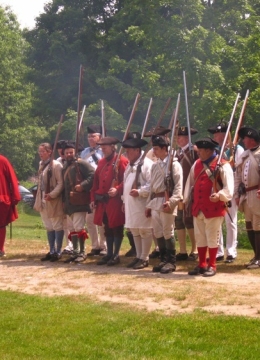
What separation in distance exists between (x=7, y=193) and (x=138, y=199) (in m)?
3.12

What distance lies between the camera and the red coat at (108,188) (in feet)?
38.0

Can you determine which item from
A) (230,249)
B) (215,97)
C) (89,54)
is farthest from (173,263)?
(89,54)

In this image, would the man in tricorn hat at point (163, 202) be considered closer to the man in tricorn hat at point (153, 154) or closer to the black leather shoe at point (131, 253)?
the man in tricorn hat at point (153, 154)

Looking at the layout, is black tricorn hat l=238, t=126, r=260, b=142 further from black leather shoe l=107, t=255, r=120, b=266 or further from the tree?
the tree

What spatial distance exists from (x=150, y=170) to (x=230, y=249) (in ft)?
5.76

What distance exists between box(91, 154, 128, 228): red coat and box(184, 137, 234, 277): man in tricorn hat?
5.16 feet

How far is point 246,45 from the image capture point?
953 inches

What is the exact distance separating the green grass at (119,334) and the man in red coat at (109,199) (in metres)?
3.33

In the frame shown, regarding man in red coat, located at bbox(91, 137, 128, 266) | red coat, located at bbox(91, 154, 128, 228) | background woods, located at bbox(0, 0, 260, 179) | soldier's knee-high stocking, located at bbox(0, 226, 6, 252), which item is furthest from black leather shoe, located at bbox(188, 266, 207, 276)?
background woods, located at bbox(0, 0, 260, 179)

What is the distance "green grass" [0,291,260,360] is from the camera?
672cm

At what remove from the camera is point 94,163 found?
13.3 metres

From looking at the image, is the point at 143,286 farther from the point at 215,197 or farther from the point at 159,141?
the point at 159,141

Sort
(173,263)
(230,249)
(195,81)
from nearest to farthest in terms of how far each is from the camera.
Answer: (173,263) → (230,249) → (195,81)

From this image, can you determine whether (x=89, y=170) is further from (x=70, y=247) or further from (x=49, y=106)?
(x=49, y=106)
